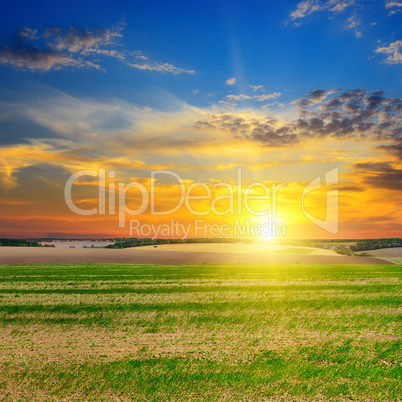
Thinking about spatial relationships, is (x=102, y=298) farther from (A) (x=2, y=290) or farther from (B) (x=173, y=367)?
(B) (x=173, y=367)

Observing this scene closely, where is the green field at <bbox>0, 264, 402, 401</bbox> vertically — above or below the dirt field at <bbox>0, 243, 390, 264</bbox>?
above

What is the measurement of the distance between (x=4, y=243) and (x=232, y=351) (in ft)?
369

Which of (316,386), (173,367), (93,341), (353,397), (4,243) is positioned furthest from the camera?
(4,243)

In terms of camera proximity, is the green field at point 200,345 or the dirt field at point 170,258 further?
the dirt field at point 170,258

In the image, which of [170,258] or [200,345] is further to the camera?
[170,258]

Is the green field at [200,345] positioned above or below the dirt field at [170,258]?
above

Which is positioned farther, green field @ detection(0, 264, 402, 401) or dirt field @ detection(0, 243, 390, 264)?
dirt field @ detection(0, 243, 390, 264)

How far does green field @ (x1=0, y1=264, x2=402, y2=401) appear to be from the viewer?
389 inches

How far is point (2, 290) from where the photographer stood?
83.7 feet

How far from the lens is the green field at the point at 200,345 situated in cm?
988

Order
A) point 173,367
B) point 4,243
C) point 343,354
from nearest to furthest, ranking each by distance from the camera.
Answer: point 173,367 → point 343,354 → point 4,243

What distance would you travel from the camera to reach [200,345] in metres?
13.3

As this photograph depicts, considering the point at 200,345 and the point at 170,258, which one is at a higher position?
the point at 200,345

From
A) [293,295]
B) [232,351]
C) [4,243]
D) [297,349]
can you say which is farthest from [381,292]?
[4,243]
